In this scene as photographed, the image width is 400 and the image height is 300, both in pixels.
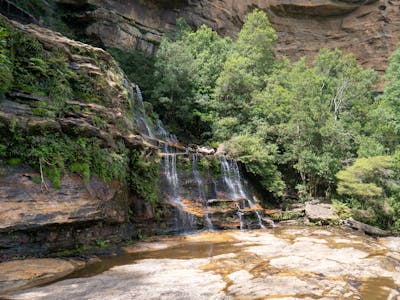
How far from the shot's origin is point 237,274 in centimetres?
550

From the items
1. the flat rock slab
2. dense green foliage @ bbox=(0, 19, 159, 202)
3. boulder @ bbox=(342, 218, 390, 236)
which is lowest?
boulder @ bbox=(342, 218, 390, 236)

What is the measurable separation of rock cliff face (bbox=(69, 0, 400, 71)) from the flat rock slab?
72.1 feet

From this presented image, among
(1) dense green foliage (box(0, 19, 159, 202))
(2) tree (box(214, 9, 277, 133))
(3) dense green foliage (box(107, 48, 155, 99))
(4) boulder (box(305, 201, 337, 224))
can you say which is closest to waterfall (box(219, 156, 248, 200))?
(4) boulder (box(305, 201, 337, 224))

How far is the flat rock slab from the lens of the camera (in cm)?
474

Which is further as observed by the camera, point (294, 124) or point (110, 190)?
point (294, 124)

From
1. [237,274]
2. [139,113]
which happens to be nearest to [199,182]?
[139,113]

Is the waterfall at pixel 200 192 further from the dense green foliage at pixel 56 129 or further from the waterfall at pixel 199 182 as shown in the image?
the dense green foliage at pixel 56 129

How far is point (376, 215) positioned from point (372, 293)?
1114cm

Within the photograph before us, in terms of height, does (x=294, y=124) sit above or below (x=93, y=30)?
below

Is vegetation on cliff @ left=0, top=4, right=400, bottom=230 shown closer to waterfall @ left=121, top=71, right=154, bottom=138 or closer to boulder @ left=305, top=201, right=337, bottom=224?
boulder @ left=305, top=201, right=337, bottom=224

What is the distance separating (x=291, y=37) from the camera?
3469cm

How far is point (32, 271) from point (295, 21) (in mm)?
37567

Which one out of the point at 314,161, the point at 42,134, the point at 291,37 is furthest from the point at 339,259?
the point at 291,37

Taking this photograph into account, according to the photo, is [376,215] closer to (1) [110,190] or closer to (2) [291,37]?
(1) [110,190]
